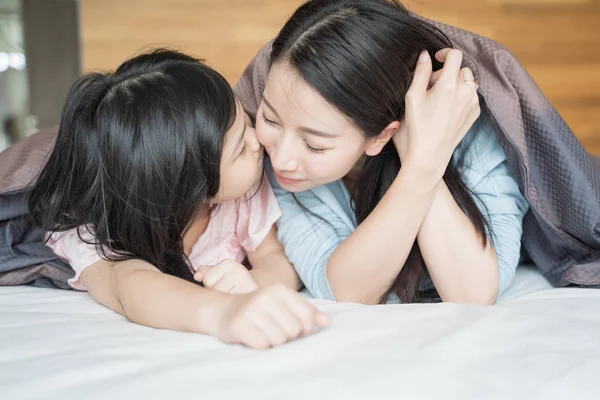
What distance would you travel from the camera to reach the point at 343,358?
2.56ft

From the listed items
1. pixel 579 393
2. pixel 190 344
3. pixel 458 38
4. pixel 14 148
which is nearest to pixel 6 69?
pixel 14 148

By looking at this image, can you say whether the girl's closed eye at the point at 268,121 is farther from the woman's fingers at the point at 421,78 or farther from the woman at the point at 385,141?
the woman's fingers at the point at 421,78

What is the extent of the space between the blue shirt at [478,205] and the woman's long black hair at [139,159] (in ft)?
0.65

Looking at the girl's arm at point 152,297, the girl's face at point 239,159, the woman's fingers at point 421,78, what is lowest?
the girl's arm at point 152,297

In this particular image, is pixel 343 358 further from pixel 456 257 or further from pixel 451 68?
pixel 451 68

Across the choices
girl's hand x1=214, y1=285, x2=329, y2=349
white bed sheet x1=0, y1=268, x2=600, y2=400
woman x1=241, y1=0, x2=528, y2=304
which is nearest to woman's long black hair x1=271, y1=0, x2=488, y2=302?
woman x1=241, y1=0, x2=528, y2=304

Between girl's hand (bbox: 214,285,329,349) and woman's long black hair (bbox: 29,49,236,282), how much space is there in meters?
0.33

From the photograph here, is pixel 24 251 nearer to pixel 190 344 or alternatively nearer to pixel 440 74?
pixel 190 344

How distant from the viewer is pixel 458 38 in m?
1.30

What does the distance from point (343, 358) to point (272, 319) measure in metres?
0.10

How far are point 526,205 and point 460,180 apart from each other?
0.47 feet

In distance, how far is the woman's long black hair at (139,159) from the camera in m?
1.07

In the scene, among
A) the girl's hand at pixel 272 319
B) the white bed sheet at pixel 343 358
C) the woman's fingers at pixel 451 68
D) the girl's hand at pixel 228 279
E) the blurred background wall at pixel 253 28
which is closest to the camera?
the white bed sheet at pixel 343 358

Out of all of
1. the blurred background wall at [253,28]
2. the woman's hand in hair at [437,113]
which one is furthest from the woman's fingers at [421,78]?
the blurred background wall at [253,28]
